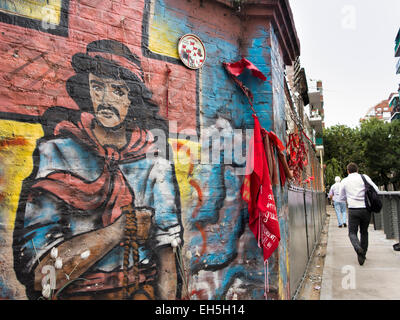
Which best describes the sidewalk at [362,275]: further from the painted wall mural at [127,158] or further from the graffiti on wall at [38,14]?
the graffiti on wall at [38,14]

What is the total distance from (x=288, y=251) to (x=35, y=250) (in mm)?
3145

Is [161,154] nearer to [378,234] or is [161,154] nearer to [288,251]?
[288,251]

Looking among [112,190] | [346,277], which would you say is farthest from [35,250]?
[346,277]

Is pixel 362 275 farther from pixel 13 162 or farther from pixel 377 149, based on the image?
pixel 377 149

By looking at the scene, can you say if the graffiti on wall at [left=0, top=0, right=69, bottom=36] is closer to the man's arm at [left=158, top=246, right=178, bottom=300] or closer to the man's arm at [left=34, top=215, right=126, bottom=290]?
the man's arm at [left=34, top=215, right=126, bottom=290]

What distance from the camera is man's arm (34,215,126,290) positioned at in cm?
263

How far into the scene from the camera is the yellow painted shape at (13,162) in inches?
97.2

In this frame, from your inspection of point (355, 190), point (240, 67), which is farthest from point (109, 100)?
point (355, 190)

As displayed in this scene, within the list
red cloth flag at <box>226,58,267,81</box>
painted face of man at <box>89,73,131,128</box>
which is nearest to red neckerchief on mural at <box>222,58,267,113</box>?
red cloth flag at <box>226,58,267,81</box>

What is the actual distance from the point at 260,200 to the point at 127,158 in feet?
5.19

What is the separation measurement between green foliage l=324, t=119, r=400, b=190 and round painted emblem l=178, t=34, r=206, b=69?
31.0m

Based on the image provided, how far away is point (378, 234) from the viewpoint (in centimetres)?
1024

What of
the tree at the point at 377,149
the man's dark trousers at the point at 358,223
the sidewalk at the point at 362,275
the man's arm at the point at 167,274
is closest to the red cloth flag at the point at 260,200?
the man's arm at the point at 167,274
